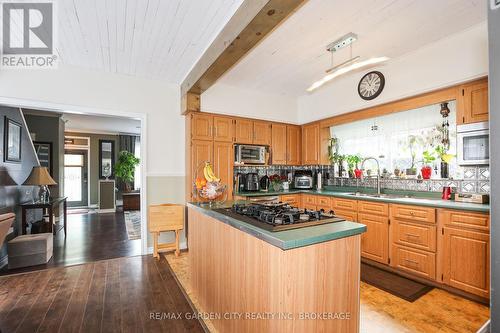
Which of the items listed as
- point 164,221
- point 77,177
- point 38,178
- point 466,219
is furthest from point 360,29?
point 77,177

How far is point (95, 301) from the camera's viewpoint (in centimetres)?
229

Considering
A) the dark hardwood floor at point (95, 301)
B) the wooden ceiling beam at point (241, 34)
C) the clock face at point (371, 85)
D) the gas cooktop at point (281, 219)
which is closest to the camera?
the gas cooktop at point (281, 219)

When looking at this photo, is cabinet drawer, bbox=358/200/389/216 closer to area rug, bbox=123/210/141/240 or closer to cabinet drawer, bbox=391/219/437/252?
cabinet drawer, bbox=391/219/437/252

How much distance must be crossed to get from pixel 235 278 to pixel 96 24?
2641 millimetres

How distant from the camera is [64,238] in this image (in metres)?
4.43

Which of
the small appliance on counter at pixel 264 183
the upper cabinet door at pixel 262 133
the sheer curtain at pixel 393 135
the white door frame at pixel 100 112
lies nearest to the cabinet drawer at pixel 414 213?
the sheer curtain at pixel 393 135

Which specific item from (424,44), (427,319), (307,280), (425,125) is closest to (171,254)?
(307,280)

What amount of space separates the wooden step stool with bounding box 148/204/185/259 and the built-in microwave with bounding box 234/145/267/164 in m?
1.26

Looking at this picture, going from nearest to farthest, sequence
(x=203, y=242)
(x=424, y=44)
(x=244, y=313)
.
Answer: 1. (x=244, y=313)
2. (x=203, y=242)
3. (x=424, y=44)

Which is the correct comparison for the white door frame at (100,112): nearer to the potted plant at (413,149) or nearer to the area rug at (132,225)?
the area rug at (132,225)

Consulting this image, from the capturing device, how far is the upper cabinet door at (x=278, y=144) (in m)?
4.51

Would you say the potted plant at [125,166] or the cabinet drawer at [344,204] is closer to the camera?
the cabinet drawer at [344,204]

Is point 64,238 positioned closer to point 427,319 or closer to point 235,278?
point 235,278

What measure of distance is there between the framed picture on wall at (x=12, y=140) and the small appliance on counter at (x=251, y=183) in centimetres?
351
